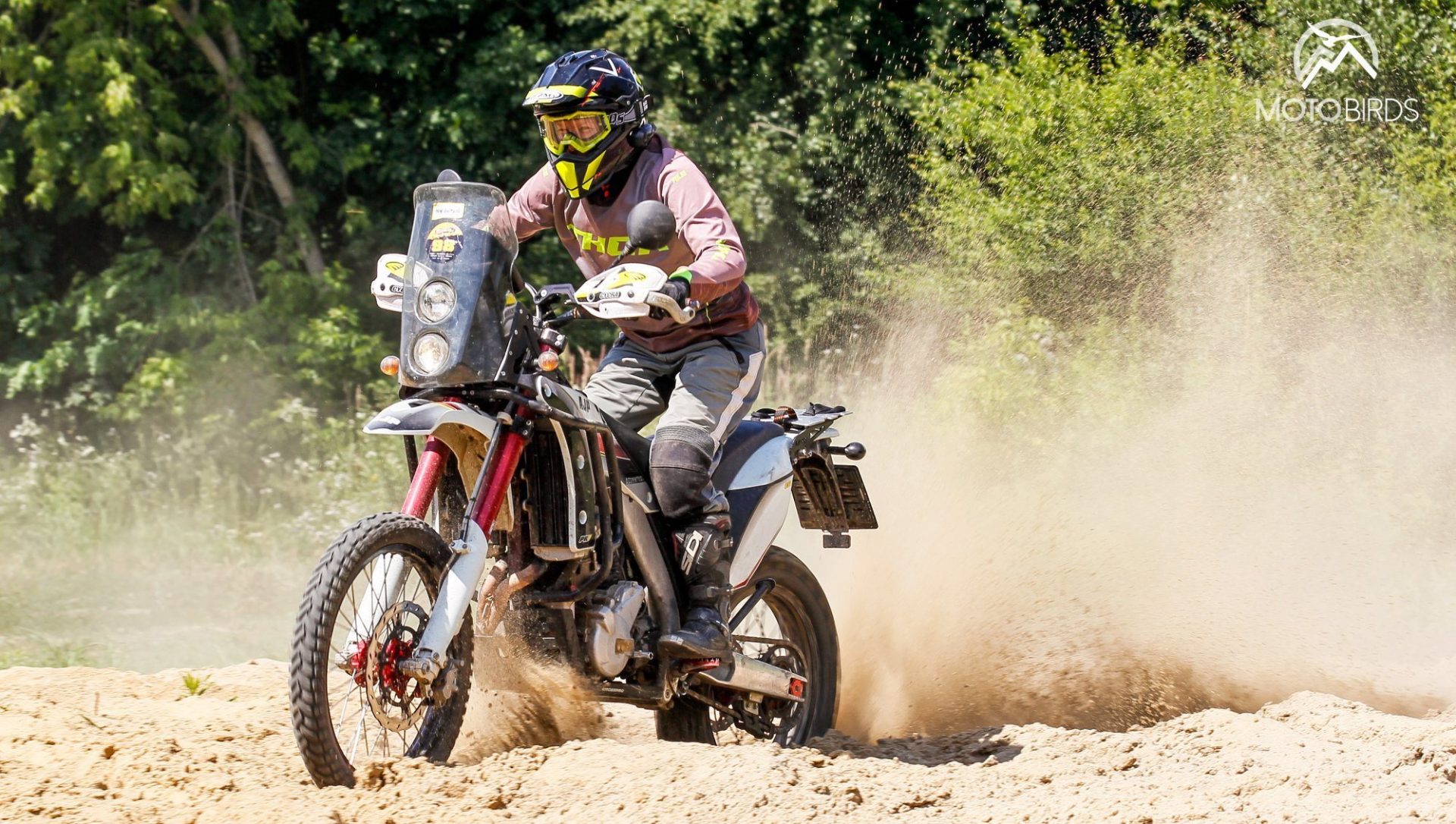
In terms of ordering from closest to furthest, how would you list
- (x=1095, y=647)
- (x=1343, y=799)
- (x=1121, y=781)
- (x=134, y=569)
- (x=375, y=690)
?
(x=375, y=690) < (x=1343, y=799) < (x=1121, y=781) < (x=1095, y=647) < (x=134, y=569)

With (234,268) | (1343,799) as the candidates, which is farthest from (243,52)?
(1343,799)

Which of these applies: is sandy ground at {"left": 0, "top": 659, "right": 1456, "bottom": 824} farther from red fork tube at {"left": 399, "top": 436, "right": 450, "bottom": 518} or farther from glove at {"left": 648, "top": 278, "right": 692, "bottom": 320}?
glove at {"left": 648, "top": 278, "right": 692, "bottom": 320}

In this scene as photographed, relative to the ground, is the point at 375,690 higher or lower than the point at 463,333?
lower

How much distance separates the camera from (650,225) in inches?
172

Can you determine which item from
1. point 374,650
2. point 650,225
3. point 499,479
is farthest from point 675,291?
point 374,650

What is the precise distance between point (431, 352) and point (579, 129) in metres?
1.08

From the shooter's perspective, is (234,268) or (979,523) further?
(234,268)

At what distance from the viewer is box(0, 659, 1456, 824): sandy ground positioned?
4.10 m

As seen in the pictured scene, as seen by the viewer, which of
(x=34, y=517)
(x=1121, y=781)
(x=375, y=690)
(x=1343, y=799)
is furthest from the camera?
(x=34, y=517)

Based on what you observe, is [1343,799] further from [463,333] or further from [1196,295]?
[1196,295]

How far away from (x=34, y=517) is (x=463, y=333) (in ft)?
25.5

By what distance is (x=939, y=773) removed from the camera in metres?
4.87

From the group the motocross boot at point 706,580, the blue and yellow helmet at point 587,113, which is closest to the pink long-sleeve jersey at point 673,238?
the blue and yellow helmet at point 587,113

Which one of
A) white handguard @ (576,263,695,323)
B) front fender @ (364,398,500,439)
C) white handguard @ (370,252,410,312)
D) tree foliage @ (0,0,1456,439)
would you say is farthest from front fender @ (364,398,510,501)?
tree foliage @ (0,0,1456,439)
